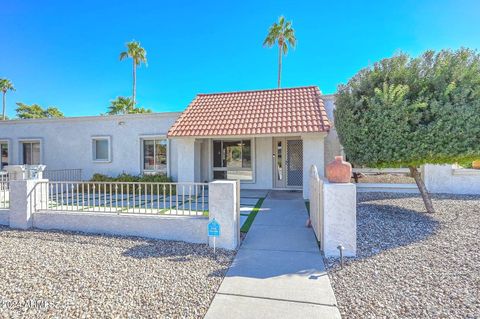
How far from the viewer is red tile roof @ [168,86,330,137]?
977cm

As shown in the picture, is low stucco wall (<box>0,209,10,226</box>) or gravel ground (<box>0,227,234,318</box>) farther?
low stucco wall (<box>0,209,10,226</box>)

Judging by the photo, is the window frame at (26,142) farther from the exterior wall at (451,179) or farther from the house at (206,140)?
the exterior wall at (451,179)

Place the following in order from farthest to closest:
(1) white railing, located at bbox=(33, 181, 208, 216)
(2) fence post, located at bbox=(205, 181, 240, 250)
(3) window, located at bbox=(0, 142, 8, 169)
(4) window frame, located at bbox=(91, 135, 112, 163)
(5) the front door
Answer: (3) window, located at bbox=(0, 142, 8, 169)
(4) window frame, located at bbox=(91, 135, 112, 163)
(5) the front door
(1) white railing, located at bbox=(33, 181, 208, 216)
(2) fence post, located at bbox=(205, 181, 240, 250)

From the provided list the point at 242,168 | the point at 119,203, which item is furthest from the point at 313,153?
the point at 119,203

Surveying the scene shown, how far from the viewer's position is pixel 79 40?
1611 cm

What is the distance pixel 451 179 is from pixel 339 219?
959 cm

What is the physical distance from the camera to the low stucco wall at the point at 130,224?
18.1ft

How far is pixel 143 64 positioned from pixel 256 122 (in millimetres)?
23935

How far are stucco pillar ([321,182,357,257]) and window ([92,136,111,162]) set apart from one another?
13215mm

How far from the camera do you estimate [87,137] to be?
555 inches

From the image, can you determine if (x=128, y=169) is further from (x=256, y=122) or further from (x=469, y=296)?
(x=469, y=296)

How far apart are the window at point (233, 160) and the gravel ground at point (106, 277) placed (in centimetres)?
730

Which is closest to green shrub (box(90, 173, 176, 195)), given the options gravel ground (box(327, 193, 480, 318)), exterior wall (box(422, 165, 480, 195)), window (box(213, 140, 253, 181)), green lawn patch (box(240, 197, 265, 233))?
window (box(213, 140, 253, 181))

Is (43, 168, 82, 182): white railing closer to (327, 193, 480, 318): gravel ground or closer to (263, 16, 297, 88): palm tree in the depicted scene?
(327, 193, 480, 318): gravel ground
